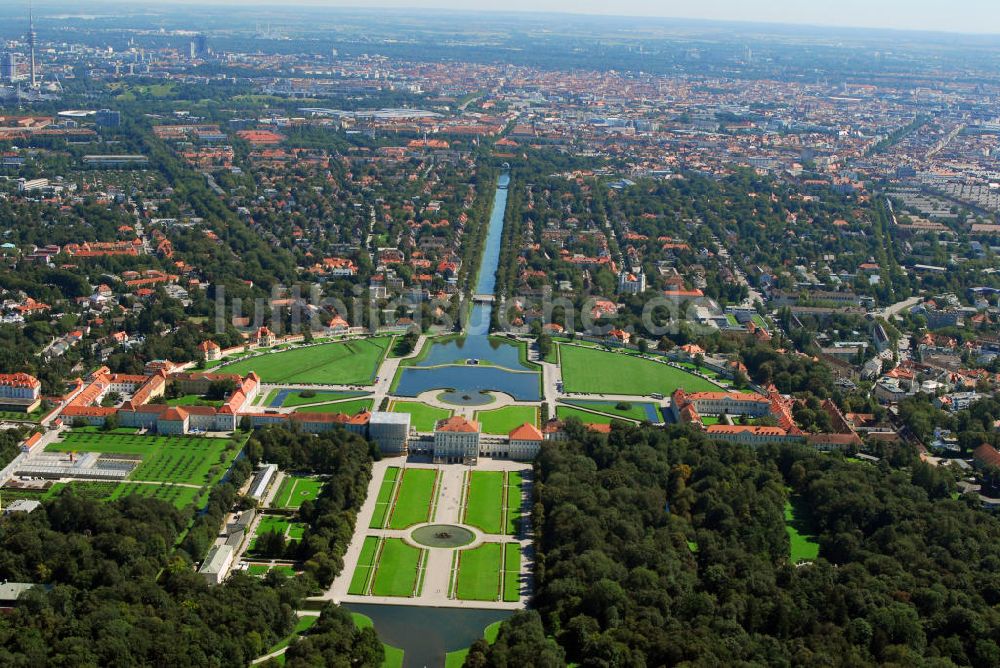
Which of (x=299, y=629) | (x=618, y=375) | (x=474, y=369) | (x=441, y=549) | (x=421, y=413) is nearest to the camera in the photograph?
(x=299, y=629)

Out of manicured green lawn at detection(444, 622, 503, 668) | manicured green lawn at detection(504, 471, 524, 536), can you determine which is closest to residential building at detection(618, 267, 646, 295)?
manicured green lawn at detection(504, 471, 524, 536)

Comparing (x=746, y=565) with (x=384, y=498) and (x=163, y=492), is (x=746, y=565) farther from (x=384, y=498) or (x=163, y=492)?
(x=163, y=492)

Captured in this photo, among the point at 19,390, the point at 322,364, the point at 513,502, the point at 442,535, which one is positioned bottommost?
the point at 322,364

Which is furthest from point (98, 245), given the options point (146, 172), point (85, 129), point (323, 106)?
point (323, 106)

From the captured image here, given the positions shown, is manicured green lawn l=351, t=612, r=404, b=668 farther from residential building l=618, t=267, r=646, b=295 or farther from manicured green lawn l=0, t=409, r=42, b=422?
residential building l=618, t=267, r=646, b=295

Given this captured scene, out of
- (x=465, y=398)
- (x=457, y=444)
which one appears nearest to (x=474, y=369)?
(x=465, y=398)

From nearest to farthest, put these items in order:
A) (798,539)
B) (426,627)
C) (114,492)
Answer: (426,627)
(798,539)
(114,492)
